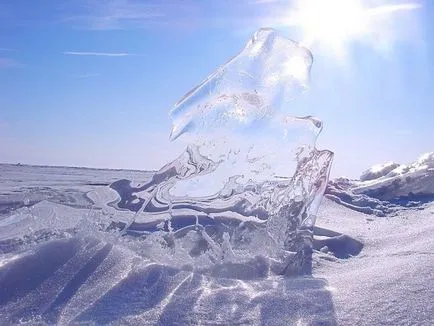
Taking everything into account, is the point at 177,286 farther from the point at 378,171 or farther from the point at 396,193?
the point at 378,171

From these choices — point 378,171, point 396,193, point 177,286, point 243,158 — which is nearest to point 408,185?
point 396,193

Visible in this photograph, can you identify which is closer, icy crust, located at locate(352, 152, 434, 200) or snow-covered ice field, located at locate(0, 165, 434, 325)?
snow-covered ice field, located at locate(0, 165, 434, 325)

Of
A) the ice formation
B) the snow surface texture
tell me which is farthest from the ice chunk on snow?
the ice formation

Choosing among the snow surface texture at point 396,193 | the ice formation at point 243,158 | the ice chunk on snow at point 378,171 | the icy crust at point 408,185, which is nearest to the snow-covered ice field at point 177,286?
the ice formation at point 243,158

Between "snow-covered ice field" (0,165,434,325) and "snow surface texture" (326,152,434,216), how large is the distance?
5.77 ft

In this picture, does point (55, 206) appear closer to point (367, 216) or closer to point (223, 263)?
point (223, 263)

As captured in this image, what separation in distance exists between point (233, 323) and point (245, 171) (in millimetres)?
1464

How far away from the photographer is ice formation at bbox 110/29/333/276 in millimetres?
2910

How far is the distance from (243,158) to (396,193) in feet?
9.13

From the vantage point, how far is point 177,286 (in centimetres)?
204

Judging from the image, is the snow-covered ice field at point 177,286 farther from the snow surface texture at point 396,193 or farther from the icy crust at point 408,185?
the icy crust at point 408,185

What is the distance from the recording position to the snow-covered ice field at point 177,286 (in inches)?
67.4

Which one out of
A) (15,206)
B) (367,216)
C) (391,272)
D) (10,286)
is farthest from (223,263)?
(367,216)

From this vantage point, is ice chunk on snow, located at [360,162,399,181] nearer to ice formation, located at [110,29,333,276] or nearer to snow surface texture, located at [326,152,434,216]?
snow surface texture, located at [326,152,434,216]
